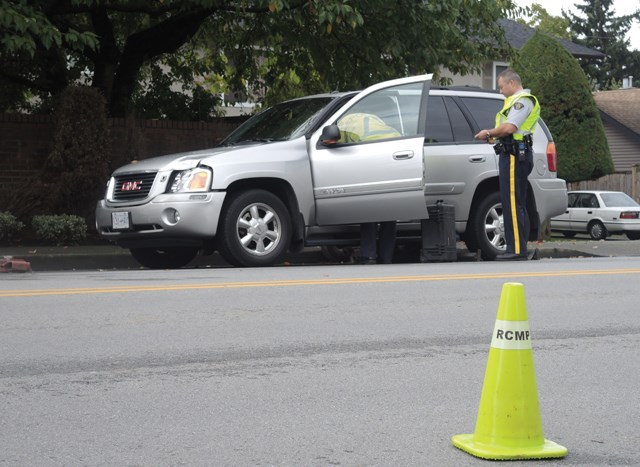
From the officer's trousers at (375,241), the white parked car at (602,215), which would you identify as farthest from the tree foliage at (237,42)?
the white parked car at (602,215)

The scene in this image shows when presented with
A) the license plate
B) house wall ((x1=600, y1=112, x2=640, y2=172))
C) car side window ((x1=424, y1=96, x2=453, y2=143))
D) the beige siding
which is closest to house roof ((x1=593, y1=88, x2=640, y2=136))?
house wall ((x1=600, y1=112, x2=640, y2=172))

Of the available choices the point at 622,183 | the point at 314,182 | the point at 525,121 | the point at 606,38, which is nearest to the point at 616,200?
the point at 622,183

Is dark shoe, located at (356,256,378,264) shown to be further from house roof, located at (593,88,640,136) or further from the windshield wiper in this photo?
house roof, located at (593,88,640,136)

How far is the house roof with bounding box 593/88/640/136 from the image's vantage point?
45969 mm

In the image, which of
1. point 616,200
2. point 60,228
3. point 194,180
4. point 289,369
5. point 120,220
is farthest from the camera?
point 616,200

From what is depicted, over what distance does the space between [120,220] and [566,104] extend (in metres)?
19.4

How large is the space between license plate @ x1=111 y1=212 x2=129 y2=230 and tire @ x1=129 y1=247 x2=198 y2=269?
2.94 ft

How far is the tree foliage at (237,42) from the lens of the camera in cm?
1628

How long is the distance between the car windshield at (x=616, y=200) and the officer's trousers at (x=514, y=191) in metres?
19.9

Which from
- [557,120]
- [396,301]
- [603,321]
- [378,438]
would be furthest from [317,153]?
[557,120]

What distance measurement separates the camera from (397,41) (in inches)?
672

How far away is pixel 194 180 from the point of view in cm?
1187

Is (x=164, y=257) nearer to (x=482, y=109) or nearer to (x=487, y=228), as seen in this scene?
(x=487, y=228)

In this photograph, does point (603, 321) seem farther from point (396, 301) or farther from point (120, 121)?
point (120, 121)
